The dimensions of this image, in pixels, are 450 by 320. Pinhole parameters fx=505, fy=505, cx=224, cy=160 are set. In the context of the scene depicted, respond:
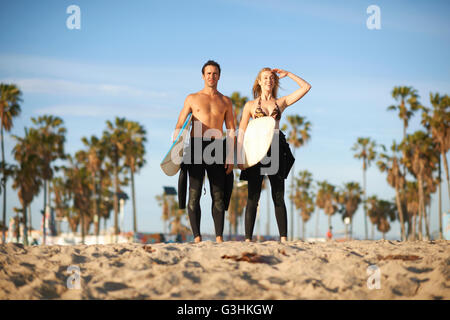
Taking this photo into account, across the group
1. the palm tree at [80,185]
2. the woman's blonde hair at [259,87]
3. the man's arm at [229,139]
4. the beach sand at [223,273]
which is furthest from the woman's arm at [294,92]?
the palm tree at [80,185]

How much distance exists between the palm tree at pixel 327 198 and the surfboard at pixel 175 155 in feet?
213

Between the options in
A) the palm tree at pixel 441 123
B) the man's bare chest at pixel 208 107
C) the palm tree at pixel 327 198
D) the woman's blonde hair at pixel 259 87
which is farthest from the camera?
the palm tree at pixel 327 198

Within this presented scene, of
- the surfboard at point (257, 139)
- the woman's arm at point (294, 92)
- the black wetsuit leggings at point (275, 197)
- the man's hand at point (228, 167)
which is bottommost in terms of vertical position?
the black wetsuit leggings at point (275, 197)

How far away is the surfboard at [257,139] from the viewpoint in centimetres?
668

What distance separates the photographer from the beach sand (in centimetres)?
433

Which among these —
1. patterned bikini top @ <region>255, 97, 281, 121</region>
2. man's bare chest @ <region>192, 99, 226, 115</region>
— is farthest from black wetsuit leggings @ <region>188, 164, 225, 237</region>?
patterned bikini top @ <region>255, 97, 281, 121</region>

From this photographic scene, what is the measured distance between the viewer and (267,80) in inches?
279

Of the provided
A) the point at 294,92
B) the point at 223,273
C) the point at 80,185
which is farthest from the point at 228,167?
the point at 80,185

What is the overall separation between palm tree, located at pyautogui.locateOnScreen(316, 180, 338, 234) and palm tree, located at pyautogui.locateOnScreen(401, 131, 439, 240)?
90.3ft

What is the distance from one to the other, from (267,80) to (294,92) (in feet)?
1.39

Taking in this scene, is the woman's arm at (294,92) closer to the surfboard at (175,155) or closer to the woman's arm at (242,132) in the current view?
the woman's arm at (242,132)

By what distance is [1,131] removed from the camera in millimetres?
36594
